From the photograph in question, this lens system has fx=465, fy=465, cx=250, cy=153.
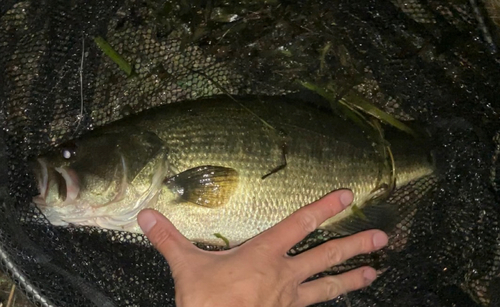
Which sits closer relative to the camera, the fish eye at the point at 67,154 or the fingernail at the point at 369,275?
the fish eye at the point at 67,154

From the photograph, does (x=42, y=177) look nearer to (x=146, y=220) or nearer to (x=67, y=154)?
(x=67, y=154)

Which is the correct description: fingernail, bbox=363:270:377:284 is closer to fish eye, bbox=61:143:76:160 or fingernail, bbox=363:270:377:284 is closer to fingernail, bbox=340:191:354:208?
fingernail, bbox=340:191:354:208

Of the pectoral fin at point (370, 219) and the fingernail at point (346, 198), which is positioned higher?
the fingernail at point (346, 198)

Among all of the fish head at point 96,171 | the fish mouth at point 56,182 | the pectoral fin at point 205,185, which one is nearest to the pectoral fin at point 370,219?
the pectoral fin at point 205,185

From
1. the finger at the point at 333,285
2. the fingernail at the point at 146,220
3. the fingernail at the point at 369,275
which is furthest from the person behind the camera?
the fingernail at the point at 369,275

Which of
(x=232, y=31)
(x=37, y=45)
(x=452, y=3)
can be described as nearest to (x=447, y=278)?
(x=452, y=3)

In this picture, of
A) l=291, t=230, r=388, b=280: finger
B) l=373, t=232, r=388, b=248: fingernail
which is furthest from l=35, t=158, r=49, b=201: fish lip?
l=373, t=232, r=388, b=248: fingernail

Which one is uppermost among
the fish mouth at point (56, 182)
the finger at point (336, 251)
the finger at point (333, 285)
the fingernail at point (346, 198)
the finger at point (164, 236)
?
the fish mouth at point (56, 182)

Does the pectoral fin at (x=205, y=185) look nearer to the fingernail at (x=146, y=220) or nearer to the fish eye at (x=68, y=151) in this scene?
the fingernail at (x=146, y=220)
